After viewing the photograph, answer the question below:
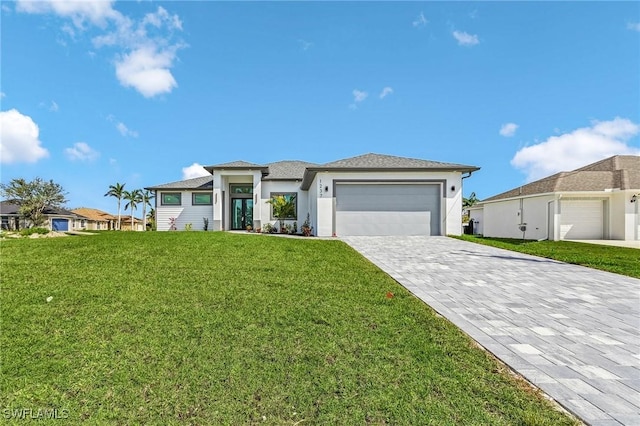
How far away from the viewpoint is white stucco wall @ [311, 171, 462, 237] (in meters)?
13.8

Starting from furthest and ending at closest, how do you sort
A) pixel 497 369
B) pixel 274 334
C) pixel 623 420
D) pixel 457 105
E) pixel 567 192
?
pixel 567 192 < pixel 457 105 < pixel 274 334 < pixel 497 369 < pixel 623 420

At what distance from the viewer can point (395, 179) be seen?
13.9 meters

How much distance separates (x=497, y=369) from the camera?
2551 millimetres

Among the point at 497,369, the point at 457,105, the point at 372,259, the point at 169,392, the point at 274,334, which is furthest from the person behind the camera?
the point at 457,105

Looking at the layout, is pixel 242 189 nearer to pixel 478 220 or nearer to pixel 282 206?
pixel 282 206

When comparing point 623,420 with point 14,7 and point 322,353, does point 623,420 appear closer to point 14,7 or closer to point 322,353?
point 322,353

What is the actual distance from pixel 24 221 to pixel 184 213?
26802 mm

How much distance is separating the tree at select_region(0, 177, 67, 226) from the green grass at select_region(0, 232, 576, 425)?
37.7 meters

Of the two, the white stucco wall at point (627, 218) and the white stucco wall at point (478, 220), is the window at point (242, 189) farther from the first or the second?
the white stucco wall at point (627, 218)

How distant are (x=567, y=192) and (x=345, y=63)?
13.6 metres

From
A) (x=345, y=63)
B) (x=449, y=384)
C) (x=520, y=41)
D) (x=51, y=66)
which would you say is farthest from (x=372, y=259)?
(x=51, y=66)

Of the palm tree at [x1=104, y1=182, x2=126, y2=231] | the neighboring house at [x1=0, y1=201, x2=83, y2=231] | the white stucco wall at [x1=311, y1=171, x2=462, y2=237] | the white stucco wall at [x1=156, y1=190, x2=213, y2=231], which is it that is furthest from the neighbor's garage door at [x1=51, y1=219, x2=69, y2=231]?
the white stucco wall at [x1=311, y1=171, x2=462, y2=237]

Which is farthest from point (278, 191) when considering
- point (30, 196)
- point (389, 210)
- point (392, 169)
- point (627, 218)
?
point (30, 196)

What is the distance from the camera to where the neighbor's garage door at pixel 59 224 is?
115 feet
